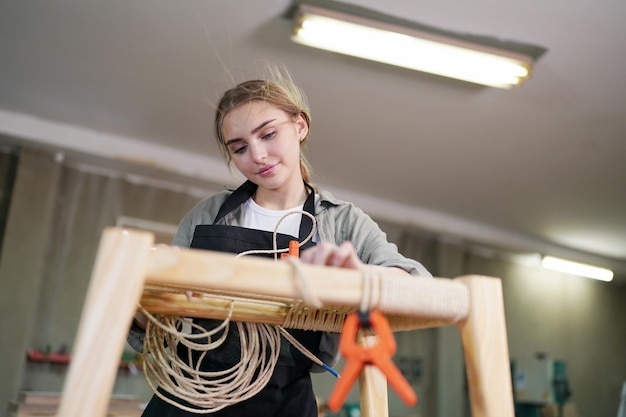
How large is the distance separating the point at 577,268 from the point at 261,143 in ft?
17.5

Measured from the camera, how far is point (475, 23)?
2.43 m

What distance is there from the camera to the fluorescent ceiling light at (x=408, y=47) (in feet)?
7.93

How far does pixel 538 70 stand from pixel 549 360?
3405 mm

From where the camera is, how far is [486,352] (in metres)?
0.71

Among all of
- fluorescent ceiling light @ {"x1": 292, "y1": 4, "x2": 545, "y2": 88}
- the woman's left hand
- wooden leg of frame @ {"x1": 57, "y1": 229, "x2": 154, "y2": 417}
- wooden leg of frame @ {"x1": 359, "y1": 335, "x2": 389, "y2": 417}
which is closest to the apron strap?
wooden leg of frame @ {"x1": 359, "y1": 335, "x2": 389, "y2": 417}

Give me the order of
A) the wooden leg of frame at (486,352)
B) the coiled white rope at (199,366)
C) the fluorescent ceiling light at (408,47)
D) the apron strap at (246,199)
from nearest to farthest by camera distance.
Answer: the wooden leg of frame at (486,352) → the coiled white rope at (199,366) → the apron strap at (246,199) → the fluorescent ceiling light at (408,47)

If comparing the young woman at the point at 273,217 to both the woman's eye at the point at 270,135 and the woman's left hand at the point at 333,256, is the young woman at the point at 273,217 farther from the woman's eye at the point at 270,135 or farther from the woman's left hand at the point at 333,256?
the woman's left hand at the point at 333,256

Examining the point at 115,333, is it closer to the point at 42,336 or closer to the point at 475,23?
the point at 475,23

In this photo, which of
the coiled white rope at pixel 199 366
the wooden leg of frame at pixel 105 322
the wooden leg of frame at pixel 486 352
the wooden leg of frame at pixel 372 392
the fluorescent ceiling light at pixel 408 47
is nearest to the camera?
the wooden leg of frame at pixel 105 322

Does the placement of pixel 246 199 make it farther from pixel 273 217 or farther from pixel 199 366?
pixel 199 366

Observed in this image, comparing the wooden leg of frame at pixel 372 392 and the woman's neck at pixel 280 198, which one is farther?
the woman's neck at pixel 280 198

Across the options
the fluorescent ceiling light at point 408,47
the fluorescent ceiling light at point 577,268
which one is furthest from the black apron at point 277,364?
the fluorescent ceiling light at point 577,268

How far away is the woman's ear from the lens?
133cm

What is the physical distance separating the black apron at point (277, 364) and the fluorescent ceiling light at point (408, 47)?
143 cm
